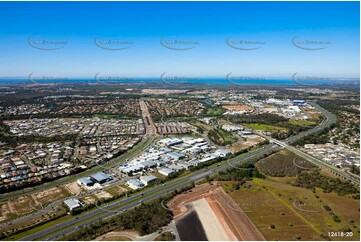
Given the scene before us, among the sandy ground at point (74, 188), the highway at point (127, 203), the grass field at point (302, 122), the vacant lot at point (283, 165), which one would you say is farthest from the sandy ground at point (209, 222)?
the grass field at point (302, 122)

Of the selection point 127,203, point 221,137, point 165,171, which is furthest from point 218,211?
point 221,137

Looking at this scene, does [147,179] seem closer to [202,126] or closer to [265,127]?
[202,126]

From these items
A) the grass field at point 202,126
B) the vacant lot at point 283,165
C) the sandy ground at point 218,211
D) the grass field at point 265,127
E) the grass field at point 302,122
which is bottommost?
the sandy ground at point 218,211

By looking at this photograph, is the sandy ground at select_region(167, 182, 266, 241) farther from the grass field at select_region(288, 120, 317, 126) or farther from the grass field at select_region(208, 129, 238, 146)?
the grass field at select_region(288, 120, 317, 126)

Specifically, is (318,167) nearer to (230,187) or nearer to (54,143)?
(230,187)

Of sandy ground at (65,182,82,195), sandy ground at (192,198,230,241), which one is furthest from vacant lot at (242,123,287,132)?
sandy ground at (65,182,82,195)

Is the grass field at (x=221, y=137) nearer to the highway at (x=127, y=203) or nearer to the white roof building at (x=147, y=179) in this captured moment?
the highway at (x=127, y=203)
